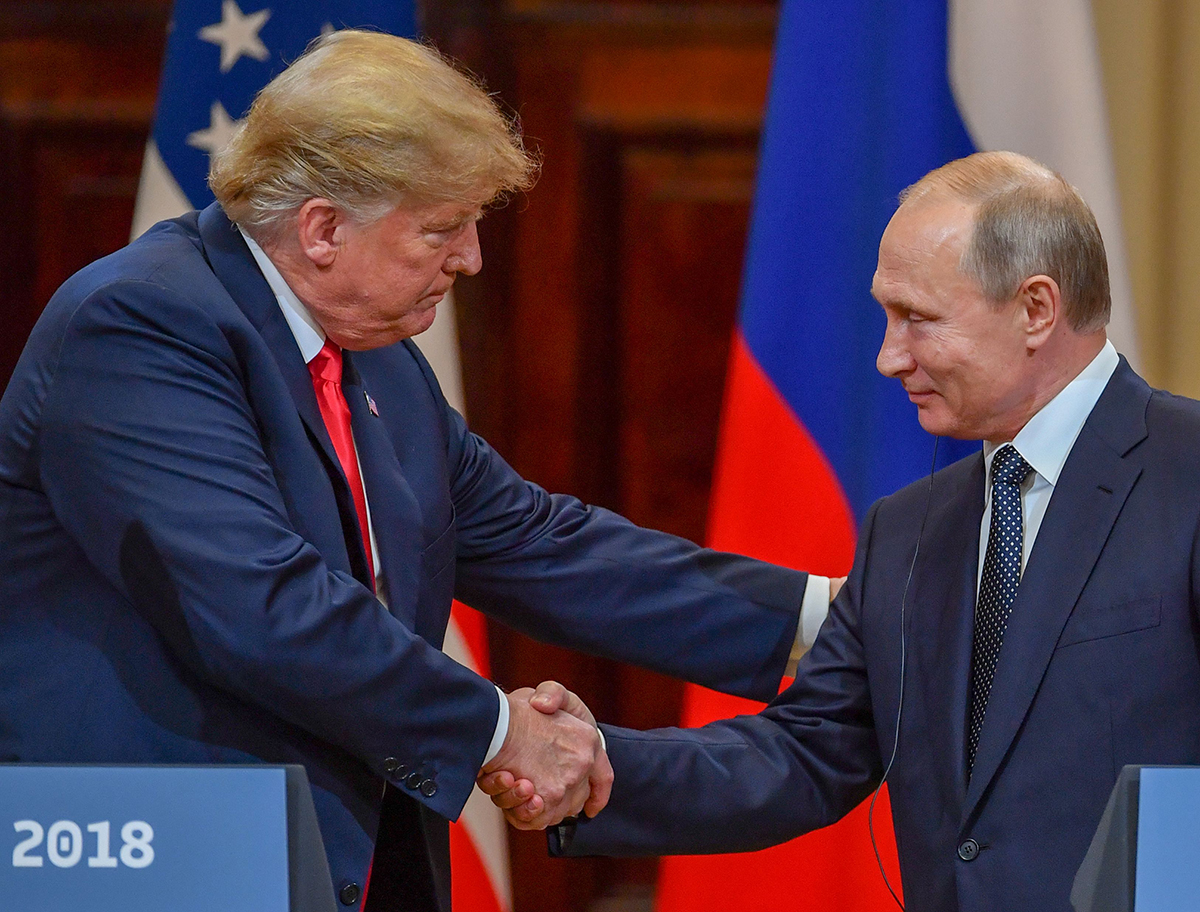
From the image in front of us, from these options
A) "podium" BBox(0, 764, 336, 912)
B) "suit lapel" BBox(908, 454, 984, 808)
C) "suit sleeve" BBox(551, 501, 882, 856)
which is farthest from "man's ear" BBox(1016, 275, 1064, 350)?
"podium" BBox(0, 764, 336, 912)

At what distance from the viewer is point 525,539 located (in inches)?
88.3

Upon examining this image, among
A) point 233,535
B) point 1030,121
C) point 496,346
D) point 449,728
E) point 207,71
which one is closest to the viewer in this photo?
point 233,535

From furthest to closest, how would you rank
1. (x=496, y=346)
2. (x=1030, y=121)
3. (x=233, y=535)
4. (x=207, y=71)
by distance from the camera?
(x=496, y=346) < (x=207, y=71) < (x=1030, y=121) < (x=233, y=535)

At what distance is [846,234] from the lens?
2416mm

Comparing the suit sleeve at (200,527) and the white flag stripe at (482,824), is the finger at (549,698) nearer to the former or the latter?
the suit sleeve at (200,527)

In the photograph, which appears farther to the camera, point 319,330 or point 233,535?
point 319,330

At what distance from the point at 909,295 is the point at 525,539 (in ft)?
2.51

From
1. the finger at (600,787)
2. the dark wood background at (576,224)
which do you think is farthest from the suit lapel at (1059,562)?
the dark wood background at (576,224)

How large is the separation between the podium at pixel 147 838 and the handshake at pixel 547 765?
644 mm

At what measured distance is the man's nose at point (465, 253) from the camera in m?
1.85

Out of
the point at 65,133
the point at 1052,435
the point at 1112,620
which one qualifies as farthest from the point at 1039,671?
the point at 65,133

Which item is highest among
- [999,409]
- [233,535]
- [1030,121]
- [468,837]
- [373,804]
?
[1030,121]

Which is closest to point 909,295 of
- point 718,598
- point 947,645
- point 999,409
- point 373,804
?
point 999,409

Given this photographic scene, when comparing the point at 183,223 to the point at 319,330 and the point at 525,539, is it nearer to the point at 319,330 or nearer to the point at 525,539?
the point at 319,330
